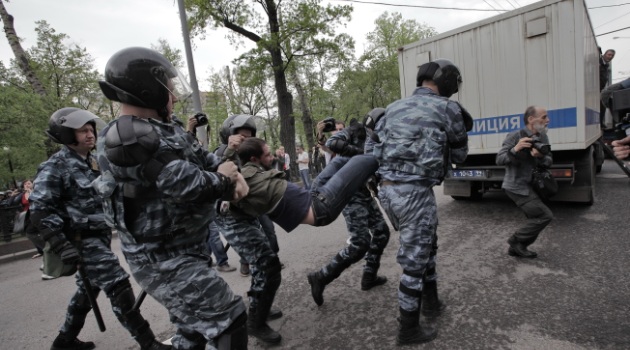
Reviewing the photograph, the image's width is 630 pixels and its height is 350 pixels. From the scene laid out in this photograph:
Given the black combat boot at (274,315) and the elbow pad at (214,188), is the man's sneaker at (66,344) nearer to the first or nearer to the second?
the black combat boot at (274,315)

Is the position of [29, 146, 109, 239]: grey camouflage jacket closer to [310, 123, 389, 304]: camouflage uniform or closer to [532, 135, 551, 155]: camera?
[310, 123, 389, 304]: camouflage uniform

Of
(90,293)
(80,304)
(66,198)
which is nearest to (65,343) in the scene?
(80,304)

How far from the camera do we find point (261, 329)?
8.71 feet

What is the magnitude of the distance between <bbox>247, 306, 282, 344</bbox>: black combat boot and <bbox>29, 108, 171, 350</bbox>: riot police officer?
0.66 metres

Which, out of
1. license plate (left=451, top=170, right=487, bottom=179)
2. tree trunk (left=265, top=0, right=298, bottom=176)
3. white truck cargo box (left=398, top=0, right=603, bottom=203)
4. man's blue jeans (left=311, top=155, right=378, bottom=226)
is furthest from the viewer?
tree trunk (left=265, top=0, right=298, bottom=176)

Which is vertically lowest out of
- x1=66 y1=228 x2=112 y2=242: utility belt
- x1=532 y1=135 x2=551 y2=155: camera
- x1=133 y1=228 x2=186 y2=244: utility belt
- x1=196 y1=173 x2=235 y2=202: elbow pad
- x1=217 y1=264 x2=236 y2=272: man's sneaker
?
x1=217 y1=264 x2=236 y2=272: man's sneaker

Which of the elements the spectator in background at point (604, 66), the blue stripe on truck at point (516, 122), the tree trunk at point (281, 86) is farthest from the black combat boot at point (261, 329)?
the tree trunk at point (281, 86)

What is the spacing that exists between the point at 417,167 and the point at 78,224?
262 centimetres

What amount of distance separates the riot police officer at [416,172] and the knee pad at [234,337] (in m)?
1.20

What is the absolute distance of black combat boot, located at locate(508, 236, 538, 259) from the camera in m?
3.78

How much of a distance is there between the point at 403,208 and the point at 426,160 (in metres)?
0.38

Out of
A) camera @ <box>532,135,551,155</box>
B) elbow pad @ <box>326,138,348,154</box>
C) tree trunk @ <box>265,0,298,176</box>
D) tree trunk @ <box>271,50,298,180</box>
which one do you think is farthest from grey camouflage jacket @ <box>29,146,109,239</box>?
tree trunk @ <box>271,50,298,180</box>

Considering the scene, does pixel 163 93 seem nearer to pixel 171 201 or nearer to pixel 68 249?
pixel 171 201

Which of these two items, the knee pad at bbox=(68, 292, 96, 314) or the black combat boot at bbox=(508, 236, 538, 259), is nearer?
the knee pad at bbox=(68, 292, 96, 314)
